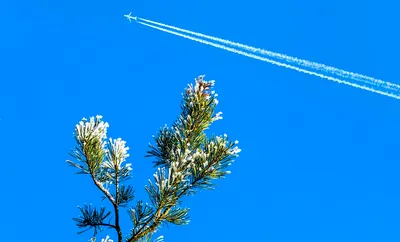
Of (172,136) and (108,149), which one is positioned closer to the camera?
(108,149)

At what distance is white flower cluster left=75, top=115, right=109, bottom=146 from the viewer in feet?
21.8

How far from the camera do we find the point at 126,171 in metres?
7.05

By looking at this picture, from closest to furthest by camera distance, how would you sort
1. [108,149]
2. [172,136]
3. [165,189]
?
[165,189] → [108,149] → [172,136]

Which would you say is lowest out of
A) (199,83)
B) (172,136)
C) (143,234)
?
(143,234)

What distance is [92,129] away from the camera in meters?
6.73

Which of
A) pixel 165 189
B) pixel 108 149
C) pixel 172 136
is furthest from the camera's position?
pixel 172 136

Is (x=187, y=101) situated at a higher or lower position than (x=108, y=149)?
higher

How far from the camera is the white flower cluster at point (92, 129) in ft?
21.8

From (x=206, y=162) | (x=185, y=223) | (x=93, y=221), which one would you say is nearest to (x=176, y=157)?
(x=206, y=162)

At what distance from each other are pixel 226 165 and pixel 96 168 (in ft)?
6.15

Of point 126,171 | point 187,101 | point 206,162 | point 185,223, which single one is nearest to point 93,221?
point 126,171

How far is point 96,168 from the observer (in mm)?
6770

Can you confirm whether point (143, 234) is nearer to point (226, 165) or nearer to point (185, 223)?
point (185, 223)

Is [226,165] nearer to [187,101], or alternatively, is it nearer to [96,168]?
[187,101]
